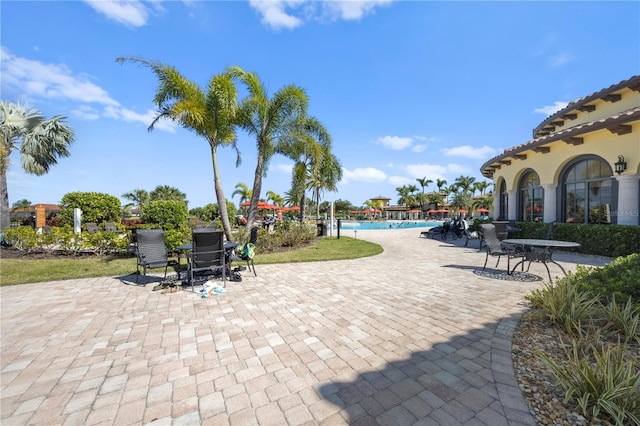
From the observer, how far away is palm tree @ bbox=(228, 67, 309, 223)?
10477mm

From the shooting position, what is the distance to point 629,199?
28.0ft

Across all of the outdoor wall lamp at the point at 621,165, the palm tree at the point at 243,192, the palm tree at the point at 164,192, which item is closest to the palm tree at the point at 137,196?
the palm tree at the point at 164,192

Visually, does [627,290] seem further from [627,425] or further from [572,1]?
[572,1]

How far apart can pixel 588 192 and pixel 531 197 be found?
2.97 metres

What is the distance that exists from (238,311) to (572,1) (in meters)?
12.3

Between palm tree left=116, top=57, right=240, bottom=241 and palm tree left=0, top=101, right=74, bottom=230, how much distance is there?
9.40m

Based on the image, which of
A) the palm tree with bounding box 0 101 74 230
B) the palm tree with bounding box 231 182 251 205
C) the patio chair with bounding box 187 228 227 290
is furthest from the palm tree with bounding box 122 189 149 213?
the patio chair with bounding box 187 228 227 290

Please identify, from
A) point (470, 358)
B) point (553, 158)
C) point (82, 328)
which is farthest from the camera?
point (553, 158)

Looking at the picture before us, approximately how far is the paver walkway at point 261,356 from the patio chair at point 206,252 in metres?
0.72

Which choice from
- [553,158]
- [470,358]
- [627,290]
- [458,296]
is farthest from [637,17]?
[470,358]

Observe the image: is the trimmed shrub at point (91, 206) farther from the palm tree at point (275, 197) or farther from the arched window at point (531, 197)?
the palm tree at point (275, 197)

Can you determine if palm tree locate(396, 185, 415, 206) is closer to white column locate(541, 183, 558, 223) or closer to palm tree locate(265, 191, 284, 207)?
palm tree locate(265, 191, 284, 207)

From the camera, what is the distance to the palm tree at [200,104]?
29.5 feet

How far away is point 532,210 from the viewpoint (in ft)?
42.8
